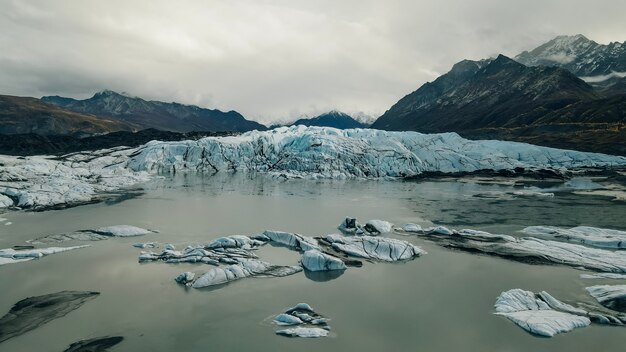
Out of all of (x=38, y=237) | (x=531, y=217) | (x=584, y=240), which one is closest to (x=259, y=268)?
(x=38, y=237)

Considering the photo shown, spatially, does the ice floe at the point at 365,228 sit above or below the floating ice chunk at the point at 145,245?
above

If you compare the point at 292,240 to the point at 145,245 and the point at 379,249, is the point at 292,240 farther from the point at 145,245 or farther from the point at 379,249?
the point at 145,245

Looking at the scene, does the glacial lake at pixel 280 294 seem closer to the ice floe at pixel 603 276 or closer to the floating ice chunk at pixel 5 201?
the ice floe at pixel 603 276

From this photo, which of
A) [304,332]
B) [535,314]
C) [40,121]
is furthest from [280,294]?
[40,121]

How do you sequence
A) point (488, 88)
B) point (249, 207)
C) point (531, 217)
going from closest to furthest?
point (531, 217) < point (249, 207) < point (488, 88)

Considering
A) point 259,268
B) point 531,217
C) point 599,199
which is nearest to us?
point 259,268

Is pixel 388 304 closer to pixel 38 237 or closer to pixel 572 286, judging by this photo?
pixel 572 286

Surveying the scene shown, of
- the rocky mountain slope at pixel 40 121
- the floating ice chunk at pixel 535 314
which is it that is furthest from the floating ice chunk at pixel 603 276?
the rocky mountain slope at pixel 40 121
